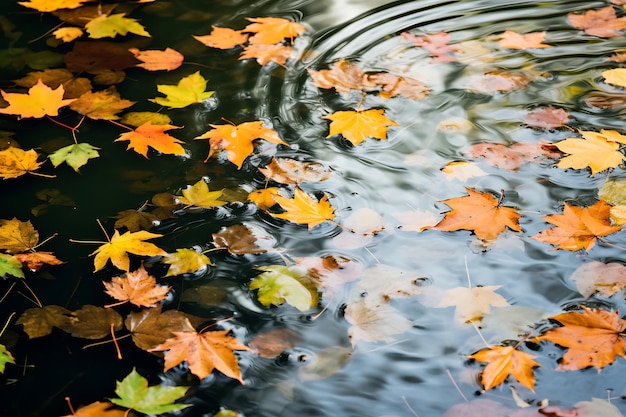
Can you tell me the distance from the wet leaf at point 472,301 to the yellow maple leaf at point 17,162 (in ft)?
4.37

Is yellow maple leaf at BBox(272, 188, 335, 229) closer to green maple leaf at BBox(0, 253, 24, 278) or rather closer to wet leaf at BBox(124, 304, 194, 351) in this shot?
wet leaf at BBox(124, 304, 194, 351)

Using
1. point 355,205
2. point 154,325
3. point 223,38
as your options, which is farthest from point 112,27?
point 154,325

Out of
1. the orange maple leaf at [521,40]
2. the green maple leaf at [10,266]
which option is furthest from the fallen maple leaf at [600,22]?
the green maple leaf at [10,266]

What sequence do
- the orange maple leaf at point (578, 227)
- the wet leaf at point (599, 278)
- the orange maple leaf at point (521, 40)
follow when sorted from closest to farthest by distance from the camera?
1. the wet leaf at point (599, 278)
2. the orange maple leaf at point (578, 227)
3. the orange maple leaf at point (521, 40)

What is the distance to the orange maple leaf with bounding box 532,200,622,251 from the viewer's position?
5.50 feet

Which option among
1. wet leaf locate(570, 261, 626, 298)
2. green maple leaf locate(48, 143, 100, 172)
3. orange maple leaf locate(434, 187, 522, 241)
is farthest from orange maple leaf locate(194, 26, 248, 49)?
wet leaf locate(570, 261, 626, 298)

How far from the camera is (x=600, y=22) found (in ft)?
8.57

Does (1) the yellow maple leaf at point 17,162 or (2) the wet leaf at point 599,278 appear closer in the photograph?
(2) the wet leaf at point 599,278

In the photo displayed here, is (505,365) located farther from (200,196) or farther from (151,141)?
(151,141)

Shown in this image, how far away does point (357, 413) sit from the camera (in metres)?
1.33

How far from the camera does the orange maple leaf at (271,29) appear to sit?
253 centimetres

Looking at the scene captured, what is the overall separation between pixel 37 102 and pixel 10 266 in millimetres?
768

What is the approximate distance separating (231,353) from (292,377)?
154 mm

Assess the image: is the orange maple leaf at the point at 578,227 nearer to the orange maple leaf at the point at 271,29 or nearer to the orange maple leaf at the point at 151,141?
the orange maple leaf at the point at 151,141
